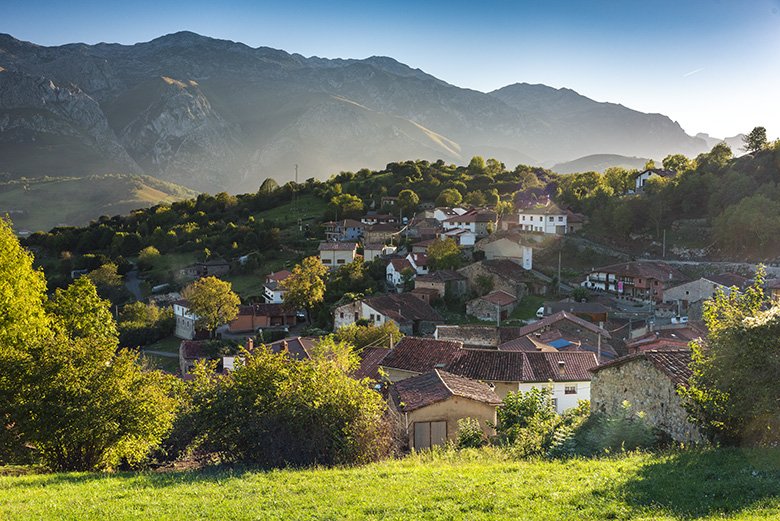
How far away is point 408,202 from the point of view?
90562mm

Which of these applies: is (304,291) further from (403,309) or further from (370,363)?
(370,363)

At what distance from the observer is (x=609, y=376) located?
15422 millimetres

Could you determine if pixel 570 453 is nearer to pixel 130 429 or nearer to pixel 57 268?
pixel 130 429

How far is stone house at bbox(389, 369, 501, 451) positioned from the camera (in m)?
16.0

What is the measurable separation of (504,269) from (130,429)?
4422cm

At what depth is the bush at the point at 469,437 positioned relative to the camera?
14.3m

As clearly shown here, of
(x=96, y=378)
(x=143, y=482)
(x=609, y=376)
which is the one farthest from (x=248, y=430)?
(x=609, y=376)

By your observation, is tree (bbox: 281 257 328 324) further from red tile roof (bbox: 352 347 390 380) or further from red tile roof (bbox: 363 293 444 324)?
Answer: red tile roof (bbox: 352 347 390 380)

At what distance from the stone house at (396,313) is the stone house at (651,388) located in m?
29.2

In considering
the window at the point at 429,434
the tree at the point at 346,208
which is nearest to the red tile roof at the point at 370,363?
the window at the point at 429,434

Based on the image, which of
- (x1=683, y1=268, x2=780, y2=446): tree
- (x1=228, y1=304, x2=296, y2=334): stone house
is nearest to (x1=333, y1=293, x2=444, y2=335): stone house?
(x1=228, y1=304, x2=296, y2=334): stone house

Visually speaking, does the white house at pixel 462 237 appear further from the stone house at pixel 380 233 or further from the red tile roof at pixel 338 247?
the red tile roof at pixel 338 247

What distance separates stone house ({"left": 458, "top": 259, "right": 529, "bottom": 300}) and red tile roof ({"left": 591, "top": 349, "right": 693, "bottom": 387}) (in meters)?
36.0

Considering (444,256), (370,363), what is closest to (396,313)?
(444,256)
